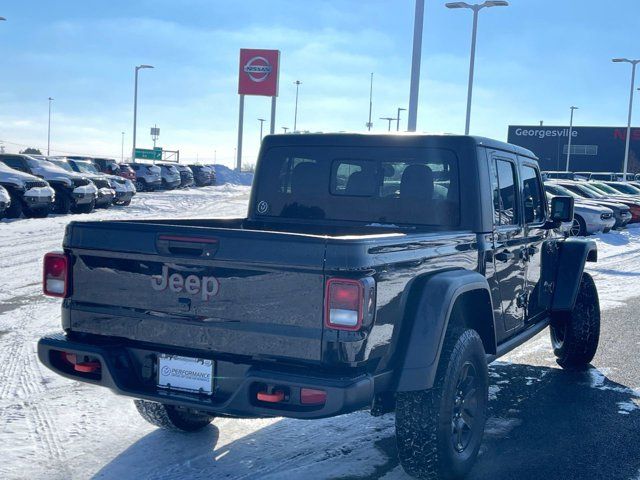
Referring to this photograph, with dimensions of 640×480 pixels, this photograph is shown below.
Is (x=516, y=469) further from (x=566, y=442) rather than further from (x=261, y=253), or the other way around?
(x=261, y=253)

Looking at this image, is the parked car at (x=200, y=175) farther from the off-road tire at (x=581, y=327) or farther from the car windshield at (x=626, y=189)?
the off-road tire at (x=581, y=327)

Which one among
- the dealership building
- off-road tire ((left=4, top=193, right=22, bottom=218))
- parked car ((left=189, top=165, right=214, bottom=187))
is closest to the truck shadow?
off-road tire ((left=4, top=193, right=22, bottom=218))

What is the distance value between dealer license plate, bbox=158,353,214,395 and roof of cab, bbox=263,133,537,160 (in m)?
2.11

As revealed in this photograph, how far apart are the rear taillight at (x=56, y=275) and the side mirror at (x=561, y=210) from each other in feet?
12.5

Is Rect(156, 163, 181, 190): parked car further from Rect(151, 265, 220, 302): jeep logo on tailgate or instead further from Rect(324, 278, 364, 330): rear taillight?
Rect(324, 278, 364, 330): rear taillight

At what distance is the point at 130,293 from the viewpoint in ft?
12.2

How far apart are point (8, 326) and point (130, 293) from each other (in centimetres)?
411

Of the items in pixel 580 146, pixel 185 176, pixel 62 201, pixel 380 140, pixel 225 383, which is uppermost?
pixel 580 146

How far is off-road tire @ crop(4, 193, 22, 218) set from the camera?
1808cm

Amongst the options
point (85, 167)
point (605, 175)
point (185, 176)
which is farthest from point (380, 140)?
point (605, 175)

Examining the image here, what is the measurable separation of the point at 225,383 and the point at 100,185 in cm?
2083

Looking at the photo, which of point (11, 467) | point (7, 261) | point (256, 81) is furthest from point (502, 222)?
point (256, 81)

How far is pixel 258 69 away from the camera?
1877 inches

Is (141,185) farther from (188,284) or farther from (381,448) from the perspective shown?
(188,284)
